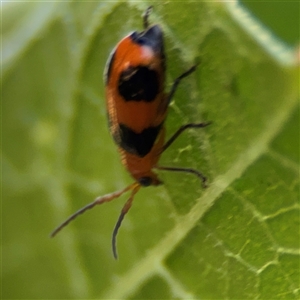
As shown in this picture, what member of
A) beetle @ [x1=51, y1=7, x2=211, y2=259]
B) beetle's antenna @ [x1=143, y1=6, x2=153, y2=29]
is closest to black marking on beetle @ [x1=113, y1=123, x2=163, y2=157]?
beetle @ [x1=51, y1=7, x2=211, y2=259]

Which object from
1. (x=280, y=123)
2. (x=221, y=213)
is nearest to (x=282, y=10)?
(x=280, y=123)

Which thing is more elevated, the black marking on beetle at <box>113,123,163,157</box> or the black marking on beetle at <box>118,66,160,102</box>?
the black marking on beetle at <box>118,66,160,102</box>

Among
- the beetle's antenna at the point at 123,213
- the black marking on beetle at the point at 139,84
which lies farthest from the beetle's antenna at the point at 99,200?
the black marking on beetle at the point at 139,84

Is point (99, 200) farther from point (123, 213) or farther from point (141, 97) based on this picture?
point (141, 97)

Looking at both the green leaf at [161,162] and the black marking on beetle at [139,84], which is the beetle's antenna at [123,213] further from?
the black marking on beetle at [139,84]

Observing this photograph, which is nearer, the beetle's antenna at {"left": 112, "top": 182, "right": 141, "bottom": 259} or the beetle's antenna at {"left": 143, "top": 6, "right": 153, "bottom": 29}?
the beetle's antenna at {"left": 143, "top": 6, "right": 153, "bottom": 29}

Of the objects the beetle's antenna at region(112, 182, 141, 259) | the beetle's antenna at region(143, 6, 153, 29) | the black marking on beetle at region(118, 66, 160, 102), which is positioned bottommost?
the beetle's antenna at region(112, 182, 141, 259)

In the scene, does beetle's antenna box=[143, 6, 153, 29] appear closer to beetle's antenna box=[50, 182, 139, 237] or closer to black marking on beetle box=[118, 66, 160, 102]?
black marking on beetle box=[118, 66, 160, 102]

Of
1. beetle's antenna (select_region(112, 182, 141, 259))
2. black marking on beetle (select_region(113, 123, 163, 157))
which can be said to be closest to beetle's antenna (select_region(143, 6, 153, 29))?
black marking on beetle (select_region(113, 123, 163, 157))
